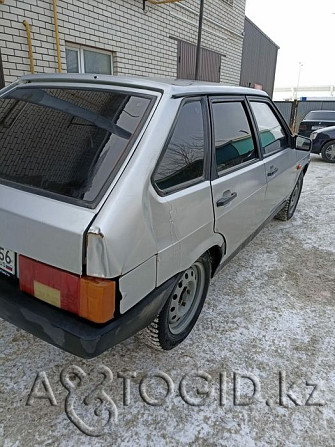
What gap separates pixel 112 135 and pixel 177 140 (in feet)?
1.21

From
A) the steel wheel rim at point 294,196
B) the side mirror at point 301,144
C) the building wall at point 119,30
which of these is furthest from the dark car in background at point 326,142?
the side mirror at point 301,144

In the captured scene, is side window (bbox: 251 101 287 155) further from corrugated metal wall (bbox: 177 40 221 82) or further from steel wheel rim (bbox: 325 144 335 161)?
steel wheel rim (bbox: 325 144 335 161)

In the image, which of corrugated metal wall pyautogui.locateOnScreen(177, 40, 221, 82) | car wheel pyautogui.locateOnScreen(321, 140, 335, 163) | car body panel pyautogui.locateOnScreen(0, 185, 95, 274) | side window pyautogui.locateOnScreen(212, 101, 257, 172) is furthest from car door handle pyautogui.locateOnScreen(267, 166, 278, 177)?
car wheel pyautogui.locateOnScreen(321, 140, 335, 163)

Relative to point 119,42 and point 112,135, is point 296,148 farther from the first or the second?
point 119,42

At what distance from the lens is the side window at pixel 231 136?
7.07 feet

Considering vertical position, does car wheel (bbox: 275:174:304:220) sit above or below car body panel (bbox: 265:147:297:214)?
below

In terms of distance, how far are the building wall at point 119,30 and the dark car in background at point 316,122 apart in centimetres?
380

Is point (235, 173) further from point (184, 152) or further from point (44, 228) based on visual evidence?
point (44, 228)

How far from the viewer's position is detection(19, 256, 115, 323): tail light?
1.36 m

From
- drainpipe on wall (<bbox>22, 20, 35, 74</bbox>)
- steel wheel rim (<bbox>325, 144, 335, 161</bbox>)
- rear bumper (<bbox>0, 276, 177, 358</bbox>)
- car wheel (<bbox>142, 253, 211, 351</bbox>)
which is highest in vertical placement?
drainpipe on wall (<bbox>22, 20, 35, 74</bbox>)

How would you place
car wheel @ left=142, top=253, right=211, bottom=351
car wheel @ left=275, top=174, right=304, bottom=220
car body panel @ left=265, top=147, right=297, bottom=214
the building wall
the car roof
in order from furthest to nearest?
car wheel @ left=275, top=174, right=304, bottom=220, the building wall, car body panel @ left=265, top=147, right=297, bottom=214, car wheel @ left=142, top=253, right=211, bottom=351, the car roof

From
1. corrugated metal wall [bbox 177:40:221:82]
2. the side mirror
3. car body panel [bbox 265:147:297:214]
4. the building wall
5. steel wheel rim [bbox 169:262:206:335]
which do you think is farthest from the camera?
corrugated metal wall [bbox 177:40:221:82]

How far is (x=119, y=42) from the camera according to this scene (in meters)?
5.54

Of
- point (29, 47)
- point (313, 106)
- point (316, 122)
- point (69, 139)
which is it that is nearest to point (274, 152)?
point (69, 139)
